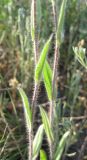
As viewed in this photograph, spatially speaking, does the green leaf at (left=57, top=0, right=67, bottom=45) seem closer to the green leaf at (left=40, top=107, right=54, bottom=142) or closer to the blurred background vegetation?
the green leaf at (left=40, top=107, right=54, bottom=142)

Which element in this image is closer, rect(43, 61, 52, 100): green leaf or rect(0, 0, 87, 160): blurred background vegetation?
rect(43, 61, 52, 100): green leaf

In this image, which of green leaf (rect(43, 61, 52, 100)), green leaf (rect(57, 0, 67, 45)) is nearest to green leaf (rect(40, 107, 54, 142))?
green leaf (rect(43, 61, 52, 100))

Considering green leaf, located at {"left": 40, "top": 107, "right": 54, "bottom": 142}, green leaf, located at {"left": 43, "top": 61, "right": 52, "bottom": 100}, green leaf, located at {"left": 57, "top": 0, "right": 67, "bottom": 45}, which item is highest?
green leaf, located at {"left": 57, "top": 0, "right": 67, "bottom": 45}

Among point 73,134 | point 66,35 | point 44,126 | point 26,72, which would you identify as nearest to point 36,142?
point 44,126

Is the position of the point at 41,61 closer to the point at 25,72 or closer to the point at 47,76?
the point at 47,76

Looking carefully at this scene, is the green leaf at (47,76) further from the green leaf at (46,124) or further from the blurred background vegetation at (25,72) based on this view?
the blurred background vegetation at (25,72)

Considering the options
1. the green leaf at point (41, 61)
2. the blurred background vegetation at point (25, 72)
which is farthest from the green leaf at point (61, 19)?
the blurred background vegetation at point (25, 72)

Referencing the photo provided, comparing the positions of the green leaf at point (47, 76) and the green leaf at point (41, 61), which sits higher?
the green leaf at point (41, 61)

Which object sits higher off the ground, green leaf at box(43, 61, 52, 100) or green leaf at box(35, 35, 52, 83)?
green leaf at box(35, 35, 52, 83)

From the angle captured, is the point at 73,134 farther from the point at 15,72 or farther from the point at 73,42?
the point at 73,42
